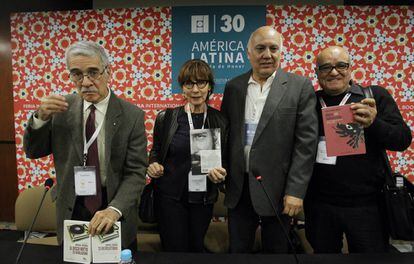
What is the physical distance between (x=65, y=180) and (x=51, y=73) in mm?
2226

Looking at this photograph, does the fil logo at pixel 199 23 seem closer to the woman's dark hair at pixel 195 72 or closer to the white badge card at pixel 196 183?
the woman's dark hair at pixel 195 72

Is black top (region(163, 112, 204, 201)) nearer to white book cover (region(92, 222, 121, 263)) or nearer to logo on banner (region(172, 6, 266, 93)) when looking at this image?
white book cover (region(92, 222, 121, 263))

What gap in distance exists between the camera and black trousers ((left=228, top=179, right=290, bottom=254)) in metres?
1.70

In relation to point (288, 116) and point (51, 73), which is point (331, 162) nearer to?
point (288, 116)

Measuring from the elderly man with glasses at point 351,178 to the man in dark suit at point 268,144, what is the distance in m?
0.15

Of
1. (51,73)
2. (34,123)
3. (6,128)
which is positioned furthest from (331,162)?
(6,128)

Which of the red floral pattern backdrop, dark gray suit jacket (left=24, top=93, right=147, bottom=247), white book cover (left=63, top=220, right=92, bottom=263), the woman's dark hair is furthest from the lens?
the red floral pattern backdrop

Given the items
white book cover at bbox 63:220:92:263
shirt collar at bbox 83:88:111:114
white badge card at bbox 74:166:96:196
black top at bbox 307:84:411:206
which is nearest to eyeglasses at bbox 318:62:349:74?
black top at bbox 307:84:411:206

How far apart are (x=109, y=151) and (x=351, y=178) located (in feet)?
4.23

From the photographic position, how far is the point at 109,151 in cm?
142

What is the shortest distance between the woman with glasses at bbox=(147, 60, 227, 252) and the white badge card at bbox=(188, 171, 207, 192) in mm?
18

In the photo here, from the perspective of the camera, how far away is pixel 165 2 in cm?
372

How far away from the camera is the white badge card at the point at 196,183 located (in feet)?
5.87

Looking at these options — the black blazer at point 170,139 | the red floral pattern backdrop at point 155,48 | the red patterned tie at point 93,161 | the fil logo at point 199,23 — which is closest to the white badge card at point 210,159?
the black blazer at point 170,139
